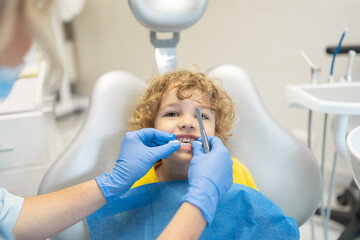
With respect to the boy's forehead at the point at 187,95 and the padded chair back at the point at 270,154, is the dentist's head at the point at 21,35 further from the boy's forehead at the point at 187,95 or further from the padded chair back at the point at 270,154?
the padded chair back at the point at 270,154

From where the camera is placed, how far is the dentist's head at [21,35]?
470mm

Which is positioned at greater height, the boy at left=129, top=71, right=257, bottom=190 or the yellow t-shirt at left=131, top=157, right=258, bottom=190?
the boy at left=129, top=71, right=257, bottom=190

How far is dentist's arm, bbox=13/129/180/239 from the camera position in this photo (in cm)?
73

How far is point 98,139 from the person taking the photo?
0.95 meters

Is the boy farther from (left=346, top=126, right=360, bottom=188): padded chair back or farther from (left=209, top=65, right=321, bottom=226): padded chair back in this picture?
(left=346, top=126, right=360, bottom=188): padded chair back

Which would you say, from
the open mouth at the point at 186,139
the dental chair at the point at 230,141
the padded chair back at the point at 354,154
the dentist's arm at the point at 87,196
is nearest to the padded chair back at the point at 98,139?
the dental chair at the point at 230,141

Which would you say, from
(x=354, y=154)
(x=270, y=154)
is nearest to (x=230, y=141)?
(x=270, y=154)

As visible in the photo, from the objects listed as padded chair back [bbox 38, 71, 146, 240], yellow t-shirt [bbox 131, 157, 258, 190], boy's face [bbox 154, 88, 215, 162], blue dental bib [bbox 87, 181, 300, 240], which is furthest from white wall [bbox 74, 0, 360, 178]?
blue dental bib [bbox 87, 181, 300, 240]

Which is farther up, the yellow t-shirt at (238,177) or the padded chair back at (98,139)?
the padded chair back at (98,139)

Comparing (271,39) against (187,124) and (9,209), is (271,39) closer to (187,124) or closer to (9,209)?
(187,124)

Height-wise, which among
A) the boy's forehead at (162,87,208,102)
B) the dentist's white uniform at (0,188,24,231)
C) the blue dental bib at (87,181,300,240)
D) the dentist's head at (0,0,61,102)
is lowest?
the blue dental bib at (87,181,300,240)

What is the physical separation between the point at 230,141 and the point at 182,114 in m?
0.22

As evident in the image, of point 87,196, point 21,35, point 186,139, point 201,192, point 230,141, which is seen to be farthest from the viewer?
point 230,141

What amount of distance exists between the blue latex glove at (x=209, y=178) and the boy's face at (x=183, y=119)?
9 cm
